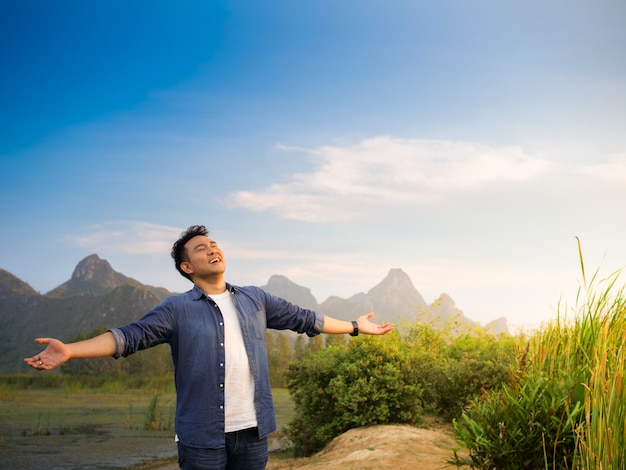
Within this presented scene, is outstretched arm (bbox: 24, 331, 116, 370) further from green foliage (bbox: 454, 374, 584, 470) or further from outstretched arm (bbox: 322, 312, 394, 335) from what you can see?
green foliage (bbox: 454, 374, 584, 470)

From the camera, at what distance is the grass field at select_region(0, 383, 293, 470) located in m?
11.2

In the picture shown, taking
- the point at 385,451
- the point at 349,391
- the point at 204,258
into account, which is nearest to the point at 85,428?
the point at 349,391

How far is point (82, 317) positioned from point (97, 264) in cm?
2489

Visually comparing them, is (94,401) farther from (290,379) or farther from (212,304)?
(212,304)

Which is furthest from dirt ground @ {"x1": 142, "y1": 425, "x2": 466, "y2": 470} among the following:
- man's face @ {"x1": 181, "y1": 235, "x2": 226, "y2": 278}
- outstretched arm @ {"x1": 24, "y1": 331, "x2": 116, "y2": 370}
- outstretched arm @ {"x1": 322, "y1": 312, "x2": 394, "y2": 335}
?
outstretched arm @ {"x1": 24, "y1": 331, "x2": 116, "y2": 370}

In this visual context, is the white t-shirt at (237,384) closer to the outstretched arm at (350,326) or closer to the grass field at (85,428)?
the outstretched arm at (350,326)

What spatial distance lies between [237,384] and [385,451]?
4.41m

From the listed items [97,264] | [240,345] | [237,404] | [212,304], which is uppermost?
[97,264]

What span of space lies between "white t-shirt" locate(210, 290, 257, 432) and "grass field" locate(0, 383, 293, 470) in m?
8.08


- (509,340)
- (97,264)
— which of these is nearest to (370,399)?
(509,340)

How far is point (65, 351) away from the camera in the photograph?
3.18 m

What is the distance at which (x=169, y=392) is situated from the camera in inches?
826

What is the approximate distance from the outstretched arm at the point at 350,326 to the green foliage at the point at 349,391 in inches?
187

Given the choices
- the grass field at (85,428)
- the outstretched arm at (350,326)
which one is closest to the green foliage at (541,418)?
the outstretched arm at (350,326)
